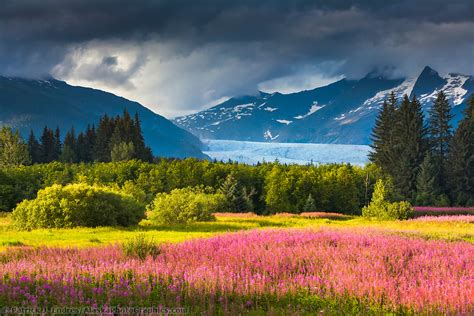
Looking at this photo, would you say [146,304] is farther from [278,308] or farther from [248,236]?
[248,236]

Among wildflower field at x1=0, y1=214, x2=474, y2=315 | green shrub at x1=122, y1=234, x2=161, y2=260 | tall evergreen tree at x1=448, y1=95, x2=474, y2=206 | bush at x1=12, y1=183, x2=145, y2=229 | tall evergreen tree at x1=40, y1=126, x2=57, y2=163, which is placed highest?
tall evergreen tree at x1=40, y1=126, x2=57, y2=163

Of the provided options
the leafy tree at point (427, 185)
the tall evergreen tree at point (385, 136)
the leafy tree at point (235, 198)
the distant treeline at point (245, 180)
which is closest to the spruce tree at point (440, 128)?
the tall evergreen tree at point (385, 136)

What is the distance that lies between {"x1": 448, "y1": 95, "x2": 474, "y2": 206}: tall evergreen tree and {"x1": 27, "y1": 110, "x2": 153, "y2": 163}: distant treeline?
6593 centimetres

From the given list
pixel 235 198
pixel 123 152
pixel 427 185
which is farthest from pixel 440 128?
pixel 123 152

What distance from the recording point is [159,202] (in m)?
32.8

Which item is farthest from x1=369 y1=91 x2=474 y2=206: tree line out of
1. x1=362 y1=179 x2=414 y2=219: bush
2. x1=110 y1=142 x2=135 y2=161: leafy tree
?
x1=110 y1=142 x2=135 y2=161: leafy tree

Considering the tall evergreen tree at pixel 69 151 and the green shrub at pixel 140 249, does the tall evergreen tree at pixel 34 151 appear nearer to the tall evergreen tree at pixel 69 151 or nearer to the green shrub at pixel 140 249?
the tall evergreen tree at pixel 69 151

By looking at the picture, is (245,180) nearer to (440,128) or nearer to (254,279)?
(440,128)

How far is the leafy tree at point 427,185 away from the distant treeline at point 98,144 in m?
62.2

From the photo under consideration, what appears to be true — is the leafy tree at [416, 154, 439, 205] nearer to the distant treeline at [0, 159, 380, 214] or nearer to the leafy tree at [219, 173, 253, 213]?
the distant treeline at [0, 159, 380, 214]

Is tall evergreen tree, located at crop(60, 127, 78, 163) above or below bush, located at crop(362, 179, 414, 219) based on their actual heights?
above

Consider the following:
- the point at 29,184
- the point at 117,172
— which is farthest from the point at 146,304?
the point at 117,172

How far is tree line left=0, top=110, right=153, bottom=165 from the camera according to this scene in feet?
349

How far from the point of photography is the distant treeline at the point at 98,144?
381 feet
